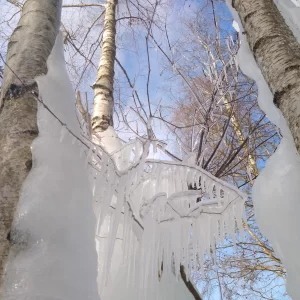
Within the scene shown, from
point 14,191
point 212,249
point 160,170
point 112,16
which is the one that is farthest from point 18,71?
point 112,16

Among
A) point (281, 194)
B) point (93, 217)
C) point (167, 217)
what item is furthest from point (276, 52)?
point (167, 217)

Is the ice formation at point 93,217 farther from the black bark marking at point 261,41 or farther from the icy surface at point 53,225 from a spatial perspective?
the black bark marking at point 261,41

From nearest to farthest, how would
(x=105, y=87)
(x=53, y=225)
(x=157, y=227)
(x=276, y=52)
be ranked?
(x=53, y=225) < (x=276, y=52) < (x=157, y=227) < (x=105, y=87)

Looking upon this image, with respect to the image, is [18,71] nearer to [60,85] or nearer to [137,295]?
[60,85]

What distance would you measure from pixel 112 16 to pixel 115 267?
109 inches

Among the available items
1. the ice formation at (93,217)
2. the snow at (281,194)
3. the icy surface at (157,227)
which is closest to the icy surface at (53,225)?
the ice formation at (93,217)

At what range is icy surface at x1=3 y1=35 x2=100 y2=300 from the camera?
0.73 metres

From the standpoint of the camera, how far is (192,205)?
1813 millimetres

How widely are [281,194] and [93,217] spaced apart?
0.55 m

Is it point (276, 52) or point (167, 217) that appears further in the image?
point (167, 217)

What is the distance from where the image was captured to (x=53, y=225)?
82cm

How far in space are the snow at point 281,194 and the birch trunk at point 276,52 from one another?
0.33 ft

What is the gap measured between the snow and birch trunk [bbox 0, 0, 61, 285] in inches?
27.3

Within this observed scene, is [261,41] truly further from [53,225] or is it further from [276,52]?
[53,225]
